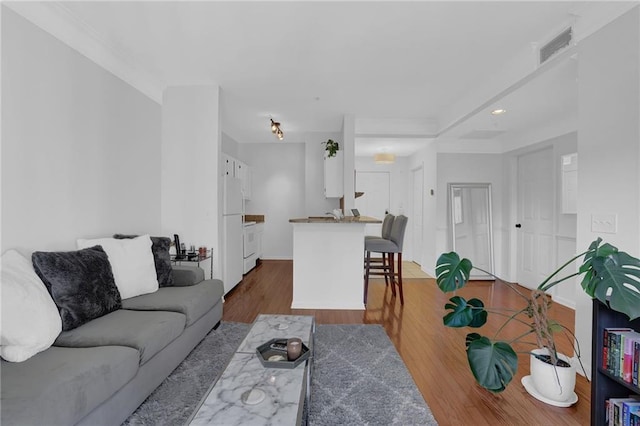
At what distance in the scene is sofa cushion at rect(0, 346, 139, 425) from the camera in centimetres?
112

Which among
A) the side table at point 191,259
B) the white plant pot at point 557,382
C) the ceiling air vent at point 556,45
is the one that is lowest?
the white plant pot at point 557,382

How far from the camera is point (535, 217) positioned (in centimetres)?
443

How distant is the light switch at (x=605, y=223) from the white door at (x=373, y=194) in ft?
15.6

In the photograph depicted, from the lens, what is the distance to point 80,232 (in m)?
2.40

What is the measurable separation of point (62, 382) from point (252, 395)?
79 cm

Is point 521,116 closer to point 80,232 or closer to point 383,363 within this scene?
point 383,363

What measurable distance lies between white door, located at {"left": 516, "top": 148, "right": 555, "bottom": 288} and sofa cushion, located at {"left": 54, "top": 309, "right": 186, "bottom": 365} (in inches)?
183

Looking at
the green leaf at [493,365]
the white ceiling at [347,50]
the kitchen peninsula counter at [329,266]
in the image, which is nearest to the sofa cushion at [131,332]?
the kitchen peninsula counter at [329,266]

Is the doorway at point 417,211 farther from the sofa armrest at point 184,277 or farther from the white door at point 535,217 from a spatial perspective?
the sofa armrest at point 184,277

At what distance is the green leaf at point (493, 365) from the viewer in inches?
63.5

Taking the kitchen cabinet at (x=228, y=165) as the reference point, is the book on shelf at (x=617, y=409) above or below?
below

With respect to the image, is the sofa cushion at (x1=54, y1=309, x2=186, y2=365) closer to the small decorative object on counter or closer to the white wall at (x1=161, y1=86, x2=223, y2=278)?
the small decorative object on counter

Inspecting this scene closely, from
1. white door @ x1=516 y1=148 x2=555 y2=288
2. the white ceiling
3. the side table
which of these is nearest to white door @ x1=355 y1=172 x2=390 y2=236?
the white ceiling

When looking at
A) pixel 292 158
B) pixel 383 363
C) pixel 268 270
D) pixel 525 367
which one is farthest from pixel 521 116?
pixel 268 270
